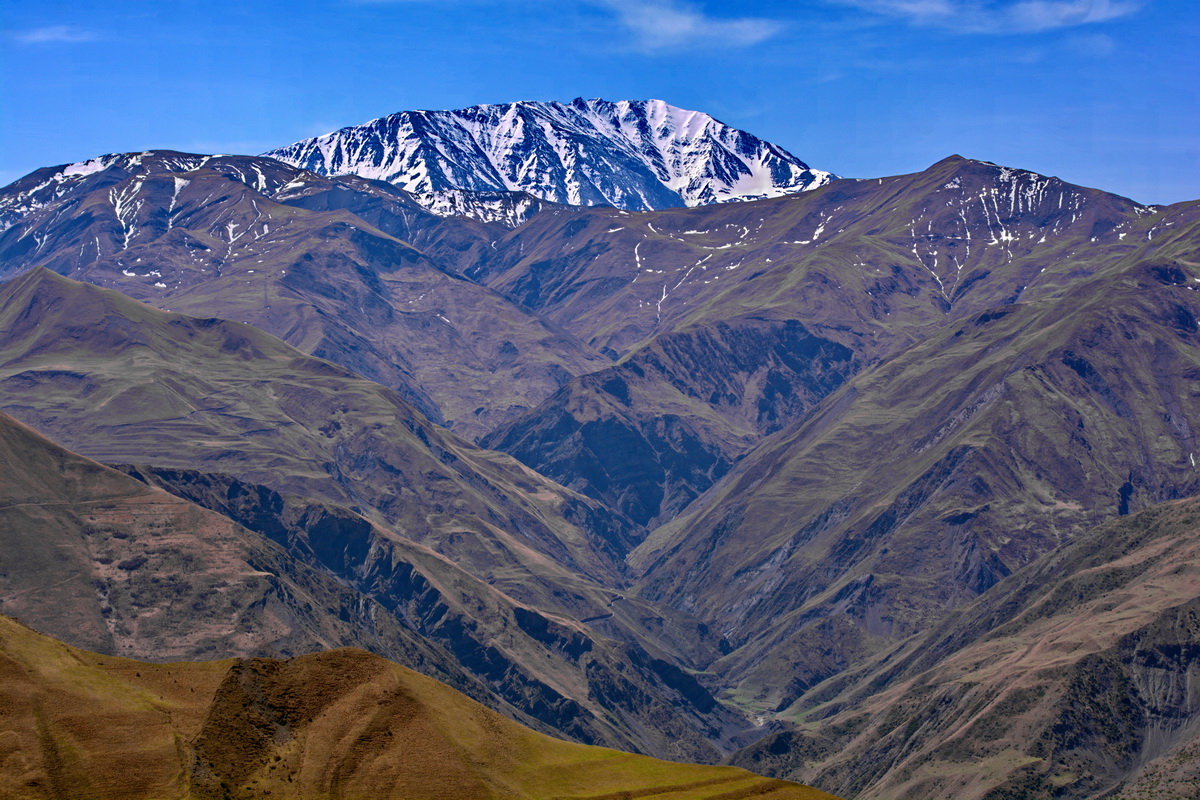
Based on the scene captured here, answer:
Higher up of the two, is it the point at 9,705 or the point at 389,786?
the point at 9,705

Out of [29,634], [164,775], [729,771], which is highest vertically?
[29,634]

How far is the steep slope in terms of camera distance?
312 feet

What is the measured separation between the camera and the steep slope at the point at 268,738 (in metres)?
95.2

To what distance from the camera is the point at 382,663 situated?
4449 inches

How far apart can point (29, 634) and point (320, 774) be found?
25848 millimetres

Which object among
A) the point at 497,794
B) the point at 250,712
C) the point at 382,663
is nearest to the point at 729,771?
the point at 497,794

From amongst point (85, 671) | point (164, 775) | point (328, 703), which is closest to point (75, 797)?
point (164, 775)

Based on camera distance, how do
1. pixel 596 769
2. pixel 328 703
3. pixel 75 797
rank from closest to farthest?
pixel 75 797
pixel 328 703
pixel 596 769

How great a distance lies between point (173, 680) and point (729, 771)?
4953cm

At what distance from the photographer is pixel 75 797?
301 feet

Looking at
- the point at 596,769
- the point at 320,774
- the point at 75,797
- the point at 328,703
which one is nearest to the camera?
the point at 75,797

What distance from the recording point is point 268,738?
103438 mm

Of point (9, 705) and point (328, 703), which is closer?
point (9, 705)

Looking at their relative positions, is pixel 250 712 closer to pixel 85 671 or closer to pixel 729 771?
pixel 85 671
